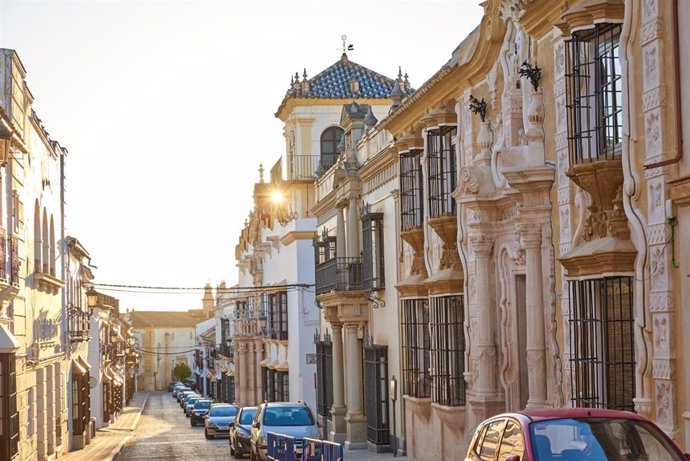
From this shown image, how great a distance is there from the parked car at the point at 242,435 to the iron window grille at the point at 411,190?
9.09 m

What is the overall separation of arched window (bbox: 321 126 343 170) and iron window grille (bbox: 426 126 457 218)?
2095 centimetres

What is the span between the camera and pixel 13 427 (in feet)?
72.9

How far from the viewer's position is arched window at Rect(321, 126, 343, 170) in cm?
4388

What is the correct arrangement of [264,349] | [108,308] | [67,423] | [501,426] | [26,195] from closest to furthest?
[501,426]
[26,195]
[67,423]
[264,349]
[108,308]

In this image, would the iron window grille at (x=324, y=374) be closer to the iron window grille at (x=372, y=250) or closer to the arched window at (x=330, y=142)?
the iron window grille at (x=372, y=250)

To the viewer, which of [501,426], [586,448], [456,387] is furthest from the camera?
[456,387]

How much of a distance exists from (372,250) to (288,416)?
171 inches

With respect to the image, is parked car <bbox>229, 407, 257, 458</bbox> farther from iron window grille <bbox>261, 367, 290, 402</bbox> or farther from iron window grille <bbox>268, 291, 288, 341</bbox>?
iron window grille <bbox>261, 367, 290, 402</bbox>

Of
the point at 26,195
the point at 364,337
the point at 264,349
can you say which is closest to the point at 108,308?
the point at 264,349

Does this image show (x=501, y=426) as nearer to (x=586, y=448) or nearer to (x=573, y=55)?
(x=586, y=448)

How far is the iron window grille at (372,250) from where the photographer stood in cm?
2888

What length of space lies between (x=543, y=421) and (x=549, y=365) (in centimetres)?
630

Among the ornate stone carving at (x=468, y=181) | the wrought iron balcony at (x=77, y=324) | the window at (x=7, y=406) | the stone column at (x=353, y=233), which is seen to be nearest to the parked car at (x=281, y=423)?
the stone column at (x=353, y=233)

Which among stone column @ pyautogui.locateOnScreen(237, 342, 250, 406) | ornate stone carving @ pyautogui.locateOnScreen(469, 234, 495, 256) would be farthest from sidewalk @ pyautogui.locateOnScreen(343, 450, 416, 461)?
stone column @ pyautogui.locateOnScreen(237, 342, 250, 406)
